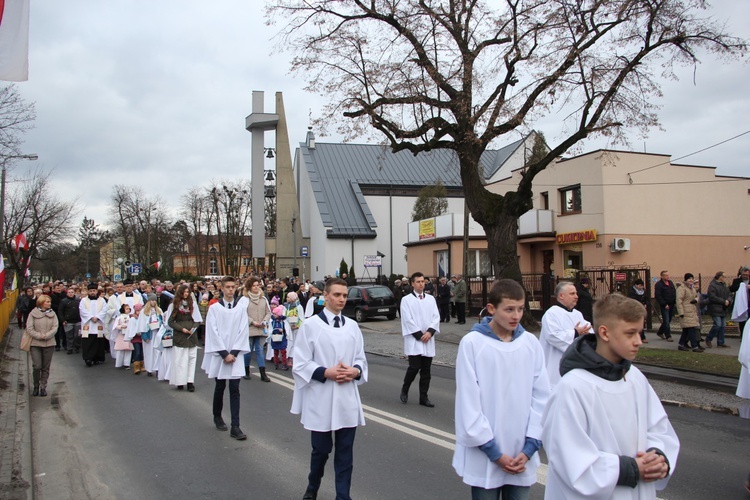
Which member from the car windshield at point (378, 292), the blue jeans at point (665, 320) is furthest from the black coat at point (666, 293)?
the car windshield at point (378, 292)

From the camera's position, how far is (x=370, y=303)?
2548 centimetres

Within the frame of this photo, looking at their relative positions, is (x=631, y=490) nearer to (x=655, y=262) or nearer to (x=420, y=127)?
(x=420, y=127)

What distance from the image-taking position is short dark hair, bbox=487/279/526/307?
3.53 m

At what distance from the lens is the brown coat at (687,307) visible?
13344mm

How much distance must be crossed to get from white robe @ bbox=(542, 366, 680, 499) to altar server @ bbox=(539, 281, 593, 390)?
361 centimetres

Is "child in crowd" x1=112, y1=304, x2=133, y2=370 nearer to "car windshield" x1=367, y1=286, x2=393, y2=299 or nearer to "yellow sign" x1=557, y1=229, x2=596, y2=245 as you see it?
"car windshield" x1=367, y1=286, x2=393, y2=299

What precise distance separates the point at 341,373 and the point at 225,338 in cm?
333

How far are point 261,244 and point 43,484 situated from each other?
3890 cm

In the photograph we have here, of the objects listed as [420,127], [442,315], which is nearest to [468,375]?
[420,127]

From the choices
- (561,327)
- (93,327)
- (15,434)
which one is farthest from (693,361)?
(93,327)

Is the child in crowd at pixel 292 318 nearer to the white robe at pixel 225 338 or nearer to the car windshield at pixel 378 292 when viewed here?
the white robe at pixel 225 338

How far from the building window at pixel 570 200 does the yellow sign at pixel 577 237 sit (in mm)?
1068

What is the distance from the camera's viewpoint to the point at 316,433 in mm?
4836

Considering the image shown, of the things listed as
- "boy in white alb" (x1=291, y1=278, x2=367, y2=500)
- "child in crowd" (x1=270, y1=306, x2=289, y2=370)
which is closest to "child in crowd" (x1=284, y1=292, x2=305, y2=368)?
"child in crowd" (x1=270, y1=306, x2=289, y2=370)
